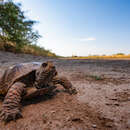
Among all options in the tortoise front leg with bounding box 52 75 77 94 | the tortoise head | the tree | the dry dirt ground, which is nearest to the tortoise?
the tortoise head

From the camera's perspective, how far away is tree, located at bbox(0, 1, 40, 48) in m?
7.46

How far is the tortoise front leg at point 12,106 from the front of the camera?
4.04 feet

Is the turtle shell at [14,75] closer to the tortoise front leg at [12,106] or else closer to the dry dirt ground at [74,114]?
the tortoise front leg at [12,106]

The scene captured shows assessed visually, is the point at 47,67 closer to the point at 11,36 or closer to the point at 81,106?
the point at 81,106

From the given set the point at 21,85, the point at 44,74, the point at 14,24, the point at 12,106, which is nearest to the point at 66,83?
the point at 44,74

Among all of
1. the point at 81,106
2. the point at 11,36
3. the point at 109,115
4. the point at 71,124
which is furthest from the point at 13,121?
the point at 11,36

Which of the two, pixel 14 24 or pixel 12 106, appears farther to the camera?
pixel 14 24

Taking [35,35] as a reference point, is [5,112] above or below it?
below

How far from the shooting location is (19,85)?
149 cm

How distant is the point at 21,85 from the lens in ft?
4.96

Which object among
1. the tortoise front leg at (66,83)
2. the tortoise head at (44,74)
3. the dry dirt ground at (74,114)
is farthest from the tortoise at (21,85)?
the tortoise front leg at (66,83)

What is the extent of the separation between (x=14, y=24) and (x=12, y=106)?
7.72 metres

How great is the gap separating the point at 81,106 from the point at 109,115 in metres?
0.36

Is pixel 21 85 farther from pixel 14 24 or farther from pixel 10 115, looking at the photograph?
pixel 14 24
